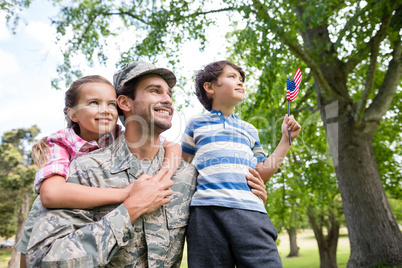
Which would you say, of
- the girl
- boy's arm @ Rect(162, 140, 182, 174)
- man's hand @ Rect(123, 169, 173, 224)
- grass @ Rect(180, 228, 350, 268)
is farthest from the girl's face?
grass @ Rect(180, 228, 350, 268)

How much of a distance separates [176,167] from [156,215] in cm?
33

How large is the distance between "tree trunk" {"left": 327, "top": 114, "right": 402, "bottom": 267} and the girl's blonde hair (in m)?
5.92

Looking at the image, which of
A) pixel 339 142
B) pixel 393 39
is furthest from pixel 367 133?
pixel 393 39

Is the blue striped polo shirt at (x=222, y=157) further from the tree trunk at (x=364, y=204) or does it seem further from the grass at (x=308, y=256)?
the grass at (x=308, y=256)

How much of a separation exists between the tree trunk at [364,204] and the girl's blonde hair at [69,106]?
5918 millimetres

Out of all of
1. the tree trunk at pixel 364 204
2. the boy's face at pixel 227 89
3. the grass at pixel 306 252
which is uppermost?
the boy's face at pixel 227 89

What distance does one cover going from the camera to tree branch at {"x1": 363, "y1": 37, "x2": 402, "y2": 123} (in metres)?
6.89

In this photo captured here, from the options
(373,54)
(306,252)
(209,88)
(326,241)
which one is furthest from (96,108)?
(306,252)

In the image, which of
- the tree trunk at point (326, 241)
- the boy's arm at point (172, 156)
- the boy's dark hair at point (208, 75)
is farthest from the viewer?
the tree trunk at point (326, 241)

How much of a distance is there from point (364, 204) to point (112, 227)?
6.15m

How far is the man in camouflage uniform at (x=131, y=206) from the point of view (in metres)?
1.50

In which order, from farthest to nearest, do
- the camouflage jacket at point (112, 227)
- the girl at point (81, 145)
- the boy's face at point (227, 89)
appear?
1. the boy's face at point (227, 89)
2. the girl at point (81, 145)
3. the camouflage jacket at point (112, 227)

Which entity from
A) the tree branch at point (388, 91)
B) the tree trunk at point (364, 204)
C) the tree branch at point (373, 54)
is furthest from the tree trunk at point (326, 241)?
the tree branch at point (373, 54)

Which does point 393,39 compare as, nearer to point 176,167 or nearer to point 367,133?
point 367,133
